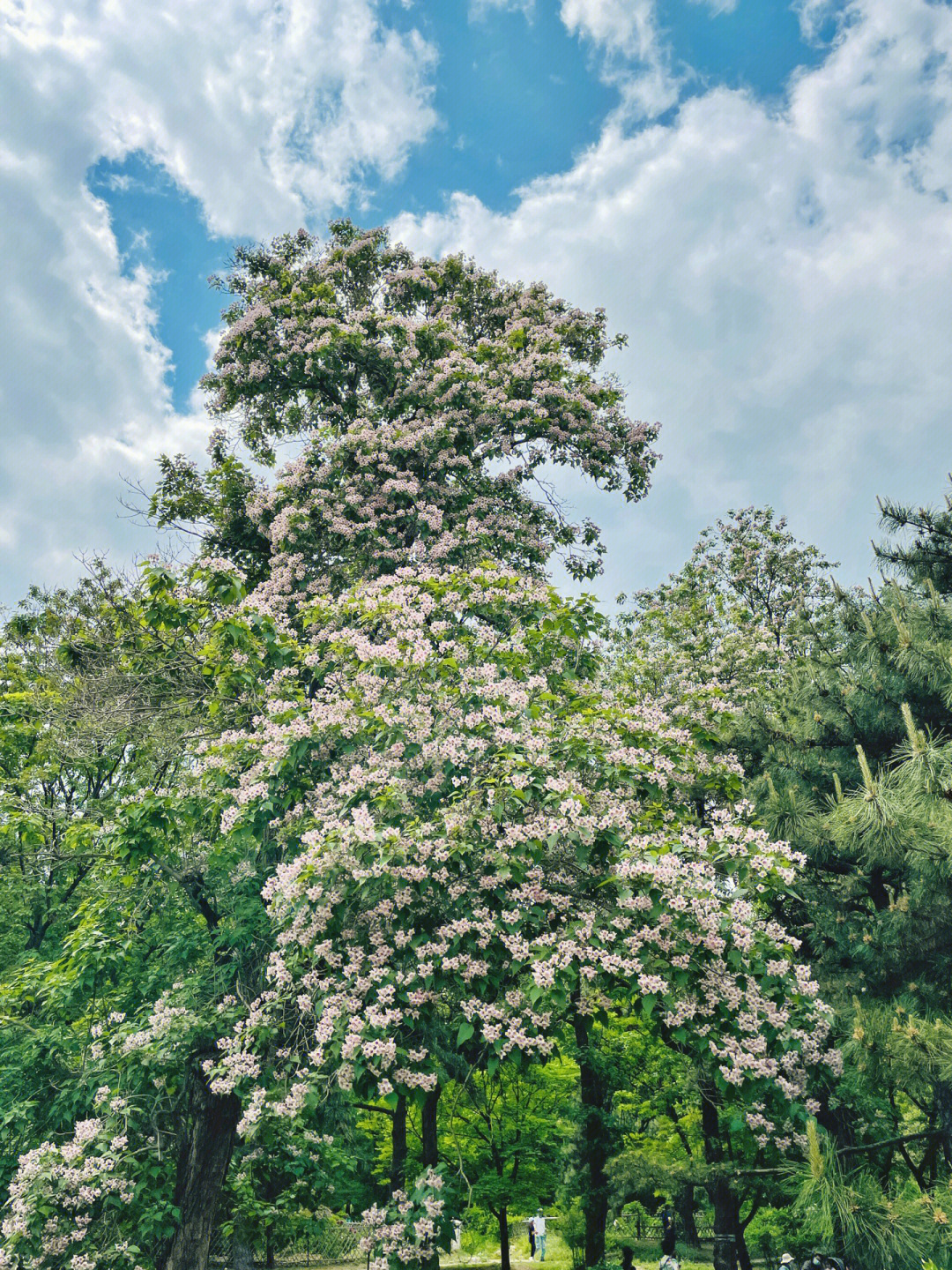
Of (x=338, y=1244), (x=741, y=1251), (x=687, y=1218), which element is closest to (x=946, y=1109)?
(x=741, y=1251)

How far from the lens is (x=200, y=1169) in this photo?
9484 mm

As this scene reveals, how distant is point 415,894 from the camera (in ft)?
20.5

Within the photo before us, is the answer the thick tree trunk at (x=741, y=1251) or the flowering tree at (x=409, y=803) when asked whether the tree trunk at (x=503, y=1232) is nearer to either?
the thick tree trunk at (x=741, y=1251)

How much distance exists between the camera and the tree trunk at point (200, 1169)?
30.4ft

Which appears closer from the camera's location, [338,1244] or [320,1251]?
[338,1244]

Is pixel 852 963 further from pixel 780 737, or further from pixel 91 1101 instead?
pixel 91 1101

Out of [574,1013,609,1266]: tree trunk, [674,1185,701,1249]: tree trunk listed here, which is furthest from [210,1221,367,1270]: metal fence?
[574,1013,609,1266]: tree trunk

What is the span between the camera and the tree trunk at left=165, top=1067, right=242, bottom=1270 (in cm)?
926

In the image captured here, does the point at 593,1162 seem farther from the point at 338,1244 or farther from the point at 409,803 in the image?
the point at 338,1244

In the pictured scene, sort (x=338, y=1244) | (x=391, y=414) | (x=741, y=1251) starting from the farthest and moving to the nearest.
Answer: (x=338, y=1244), (x=741, y=1251), (x=391, y=414)

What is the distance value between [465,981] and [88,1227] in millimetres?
4658

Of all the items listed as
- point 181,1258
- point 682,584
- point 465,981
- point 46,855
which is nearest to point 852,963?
point 465,981

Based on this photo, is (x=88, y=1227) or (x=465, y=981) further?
(x=88, y=1227)

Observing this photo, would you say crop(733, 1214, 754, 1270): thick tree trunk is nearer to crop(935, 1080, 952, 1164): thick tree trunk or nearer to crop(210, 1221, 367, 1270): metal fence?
crop(935, 1080, 952, 1164): thick tree trunk
